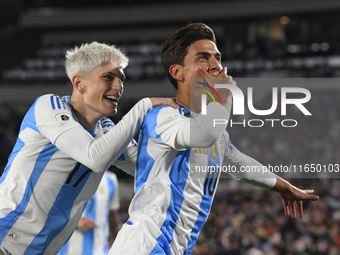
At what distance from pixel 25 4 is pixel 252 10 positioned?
12.5 meters

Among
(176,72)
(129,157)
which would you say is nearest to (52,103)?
(129,157)

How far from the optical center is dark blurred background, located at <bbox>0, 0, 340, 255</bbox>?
11.0 meters

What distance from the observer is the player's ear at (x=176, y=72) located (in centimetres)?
261

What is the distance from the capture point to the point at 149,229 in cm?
232

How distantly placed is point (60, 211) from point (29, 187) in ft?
0.93

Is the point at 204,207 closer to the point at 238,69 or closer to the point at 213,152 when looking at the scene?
the point at 213,152

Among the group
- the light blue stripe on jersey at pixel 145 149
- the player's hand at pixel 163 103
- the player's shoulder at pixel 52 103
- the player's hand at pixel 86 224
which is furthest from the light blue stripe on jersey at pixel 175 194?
the player's hand at pixel 86 224

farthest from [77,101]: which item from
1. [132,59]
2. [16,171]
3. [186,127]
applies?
[132,59]

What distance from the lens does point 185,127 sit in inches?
87.4

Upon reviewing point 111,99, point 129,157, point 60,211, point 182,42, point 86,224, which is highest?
point 182,42

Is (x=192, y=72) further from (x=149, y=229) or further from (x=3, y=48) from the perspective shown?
(x=3, y=48)

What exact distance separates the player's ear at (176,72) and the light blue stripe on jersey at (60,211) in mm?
911

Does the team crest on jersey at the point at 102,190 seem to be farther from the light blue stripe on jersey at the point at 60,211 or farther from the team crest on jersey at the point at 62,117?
the team crest on jersey at the point at 62,117

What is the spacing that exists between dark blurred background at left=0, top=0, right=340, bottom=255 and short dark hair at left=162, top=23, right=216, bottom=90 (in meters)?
8.60
